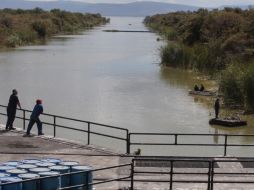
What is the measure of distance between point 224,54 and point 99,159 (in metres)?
37.0

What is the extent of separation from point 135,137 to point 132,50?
60143 mm

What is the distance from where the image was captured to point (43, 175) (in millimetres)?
11430

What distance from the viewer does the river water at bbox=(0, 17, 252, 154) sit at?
31.5m

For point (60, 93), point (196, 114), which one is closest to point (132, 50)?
Answer: point (60, 93)

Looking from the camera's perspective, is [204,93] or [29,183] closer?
[29,183]

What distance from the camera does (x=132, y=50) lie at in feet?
281

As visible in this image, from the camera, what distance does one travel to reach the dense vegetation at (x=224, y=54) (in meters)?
34.9

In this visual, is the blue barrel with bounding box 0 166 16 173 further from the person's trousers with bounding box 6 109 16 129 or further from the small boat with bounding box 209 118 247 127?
the small boat with bounding box 209 118 247 127

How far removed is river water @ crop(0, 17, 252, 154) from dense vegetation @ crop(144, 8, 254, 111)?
1560 mm

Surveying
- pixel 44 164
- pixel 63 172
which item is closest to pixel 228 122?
pixel 44 164

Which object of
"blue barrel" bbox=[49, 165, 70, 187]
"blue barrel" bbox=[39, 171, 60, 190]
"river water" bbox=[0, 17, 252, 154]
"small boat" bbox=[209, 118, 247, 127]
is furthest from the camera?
"river water" bbox=[0, 17, 252, 154]

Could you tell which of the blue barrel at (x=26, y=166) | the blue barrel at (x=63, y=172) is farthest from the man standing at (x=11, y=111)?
the blue barrel at (x=63, y=172)

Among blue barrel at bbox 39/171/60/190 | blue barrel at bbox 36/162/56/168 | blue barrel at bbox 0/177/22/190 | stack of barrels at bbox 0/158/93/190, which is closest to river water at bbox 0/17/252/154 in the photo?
blue barrel at bbox 36/162/56/168

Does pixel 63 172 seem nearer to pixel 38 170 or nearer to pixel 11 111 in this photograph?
pixel 38 170
